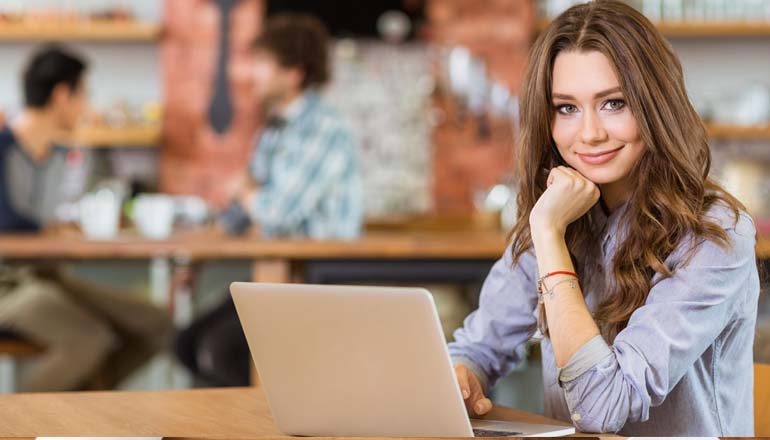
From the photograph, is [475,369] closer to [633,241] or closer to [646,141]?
[633,241]

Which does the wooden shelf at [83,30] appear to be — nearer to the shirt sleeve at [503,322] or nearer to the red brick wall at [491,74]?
the red brick wall at [491,74]

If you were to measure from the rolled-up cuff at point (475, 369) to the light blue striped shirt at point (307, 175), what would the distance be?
231 cm

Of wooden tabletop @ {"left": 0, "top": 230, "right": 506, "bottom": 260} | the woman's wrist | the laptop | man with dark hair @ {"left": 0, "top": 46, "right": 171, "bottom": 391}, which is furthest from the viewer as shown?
man with dark hair @ {"left": 0, "top": 46, "right": 171, "bottom": 391}

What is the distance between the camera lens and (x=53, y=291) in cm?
401

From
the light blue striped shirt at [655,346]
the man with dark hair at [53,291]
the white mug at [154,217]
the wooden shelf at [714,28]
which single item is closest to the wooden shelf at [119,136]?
the man with dark hair at [53,291]

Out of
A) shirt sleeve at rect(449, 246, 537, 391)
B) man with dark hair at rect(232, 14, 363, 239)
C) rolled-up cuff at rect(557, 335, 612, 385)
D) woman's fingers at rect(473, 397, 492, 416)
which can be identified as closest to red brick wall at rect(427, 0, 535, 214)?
man with dark hair at rect(232, 14, 363, 239)

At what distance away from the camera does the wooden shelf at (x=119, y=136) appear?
6.55m

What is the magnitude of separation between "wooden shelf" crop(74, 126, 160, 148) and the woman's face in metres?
5.26

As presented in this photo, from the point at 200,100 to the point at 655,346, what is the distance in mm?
5633

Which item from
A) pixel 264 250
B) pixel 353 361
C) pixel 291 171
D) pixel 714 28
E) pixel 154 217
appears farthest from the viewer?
pixel 714 28

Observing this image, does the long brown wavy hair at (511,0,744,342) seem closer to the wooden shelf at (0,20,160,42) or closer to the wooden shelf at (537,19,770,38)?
the wooden shelf at (537,19,770,38)

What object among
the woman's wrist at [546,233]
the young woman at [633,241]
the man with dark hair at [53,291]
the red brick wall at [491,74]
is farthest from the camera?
the red brick wall at [491,74]

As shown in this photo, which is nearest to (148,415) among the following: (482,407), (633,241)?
(482,407)

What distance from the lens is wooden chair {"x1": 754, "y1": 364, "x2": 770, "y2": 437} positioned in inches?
66.7
